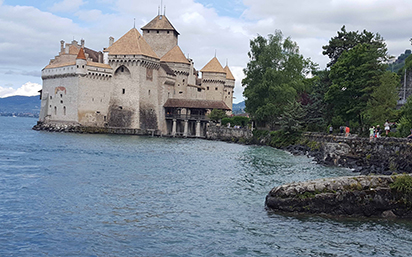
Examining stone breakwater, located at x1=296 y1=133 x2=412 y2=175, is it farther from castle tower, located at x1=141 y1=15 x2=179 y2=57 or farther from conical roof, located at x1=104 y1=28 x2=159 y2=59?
castle tower, located at x1=141 y1=15 x2=179 y2=57

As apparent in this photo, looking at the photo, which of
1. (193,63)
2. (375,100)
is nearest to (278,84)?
(375,100)

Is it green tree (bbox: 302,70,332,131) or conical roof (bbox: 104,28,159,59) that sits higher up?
conical roof (bbox: 104,28,159,59)

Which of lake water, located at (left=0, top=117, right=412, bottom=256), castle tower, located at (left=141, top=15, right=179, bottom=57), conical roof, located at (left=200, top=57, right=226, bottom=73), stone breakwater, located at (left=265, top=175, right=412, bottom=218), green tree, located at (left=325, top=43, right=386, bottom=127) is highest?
castle tower, located at (left=141, top=15, right=179, bottom=57)

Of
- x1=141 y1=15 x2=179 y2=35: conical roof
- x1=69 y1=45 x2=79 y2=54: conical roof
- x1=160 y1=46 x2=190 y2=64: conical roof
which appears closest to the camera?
x1=69 y1=45 x2=79 y2=54: conical roof

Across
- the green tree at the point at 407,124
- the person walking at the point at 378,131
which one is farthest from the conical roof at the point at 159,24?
the green tree at the point at 407,124

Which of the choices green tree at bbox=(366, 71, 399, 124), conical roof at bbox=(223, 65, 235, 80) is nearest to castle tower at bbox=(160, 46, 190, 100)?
conical roof at bbox=(223, 65, 235, 80)

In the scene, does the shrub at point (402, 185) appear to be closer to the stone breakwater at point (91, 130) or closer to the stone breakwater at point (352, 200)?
the stone breakwater at point (352, 200)

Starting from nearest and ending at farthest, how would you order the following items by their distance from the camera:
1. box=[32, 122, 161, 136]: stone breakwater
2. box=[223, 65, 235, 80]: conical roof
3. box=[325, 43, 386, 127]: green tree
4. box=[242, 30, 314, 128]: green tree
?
box=[325, 43, 386, 127]: green tree < box=[242, 30, 314, 128]: green tree < box=[32, 122, 161, 136]: stone breakwater < box=[223, 65, 235, 80]: conical roof

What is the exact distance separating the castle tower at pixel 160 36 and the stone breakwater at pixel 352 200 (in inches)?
2530

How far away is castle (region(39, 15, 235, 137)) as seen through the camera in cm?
6247

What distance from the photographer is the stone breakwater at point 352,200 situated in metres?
13.9

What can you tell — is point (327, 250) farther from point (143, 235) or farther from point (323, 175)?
point (323, 175)

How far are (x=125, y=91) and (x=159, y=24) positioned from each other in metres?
18.6

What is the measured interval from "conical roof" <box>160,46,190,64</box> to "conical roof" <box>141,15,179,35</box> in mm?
5642
